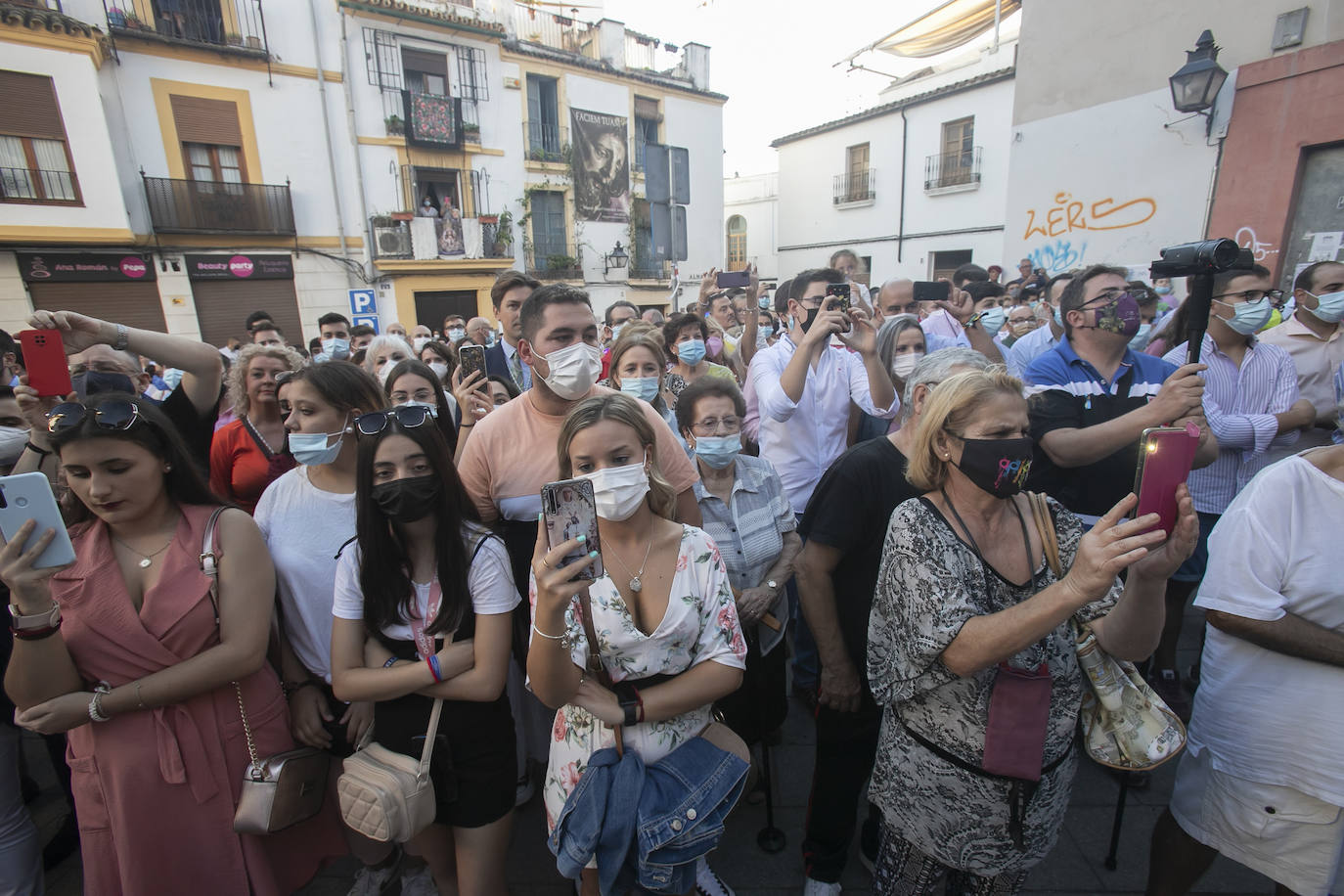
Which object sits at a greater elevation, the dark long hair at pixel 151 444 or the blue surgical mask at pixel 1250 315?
the blue surgical mask at pixel 1250 315

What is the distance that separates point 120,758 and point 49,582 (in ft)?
1.88

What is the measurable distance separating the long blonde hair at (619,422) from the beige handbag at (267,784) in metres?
1.17

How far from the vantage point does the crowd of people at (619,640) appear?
168 cm

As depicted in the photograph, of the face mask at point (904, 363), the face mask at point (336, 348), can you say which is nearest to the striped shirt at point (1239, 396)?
the face mask at point (904, 363)

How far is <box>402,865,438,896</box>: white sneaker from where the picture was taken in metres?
2.34

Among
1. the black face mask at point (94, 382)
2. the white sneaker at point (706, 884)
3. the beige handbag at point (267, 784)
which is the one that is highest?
the black face mask at point (94, 382)

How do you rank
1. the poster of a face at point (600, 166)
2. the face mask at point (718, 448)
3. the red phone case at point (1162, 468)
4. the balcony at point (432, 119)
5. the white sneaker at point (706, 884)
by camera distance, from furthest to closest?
1. the poster of a face at point (600, 166)
2. the balcony at point (432, 119)
3. the face mask at point (718, 448)
4. the white sneaker at point (706, 884)
5. the red phone case at point (1162, 468)

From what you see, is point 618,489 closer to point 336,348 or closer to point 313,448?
point 313,448

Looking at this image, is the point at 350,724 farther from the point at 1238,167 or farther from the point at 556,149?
the point at 556,149

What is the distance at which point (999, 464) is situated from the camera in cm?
167

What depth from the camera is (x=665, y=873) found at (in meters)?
1.65

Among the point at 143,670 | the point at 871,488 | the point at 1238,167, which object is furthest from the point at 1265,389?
the point at 1238,167

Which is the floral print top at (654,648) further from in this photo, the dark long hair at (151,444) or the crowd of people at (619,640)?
the dark long hair at (151,444)

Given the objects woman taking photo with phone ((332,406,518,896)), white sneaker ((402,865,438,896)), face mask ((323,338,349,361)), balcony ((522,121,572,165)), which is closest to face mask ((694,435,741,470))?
woman taking photo with phone ((332,406,518,896))
